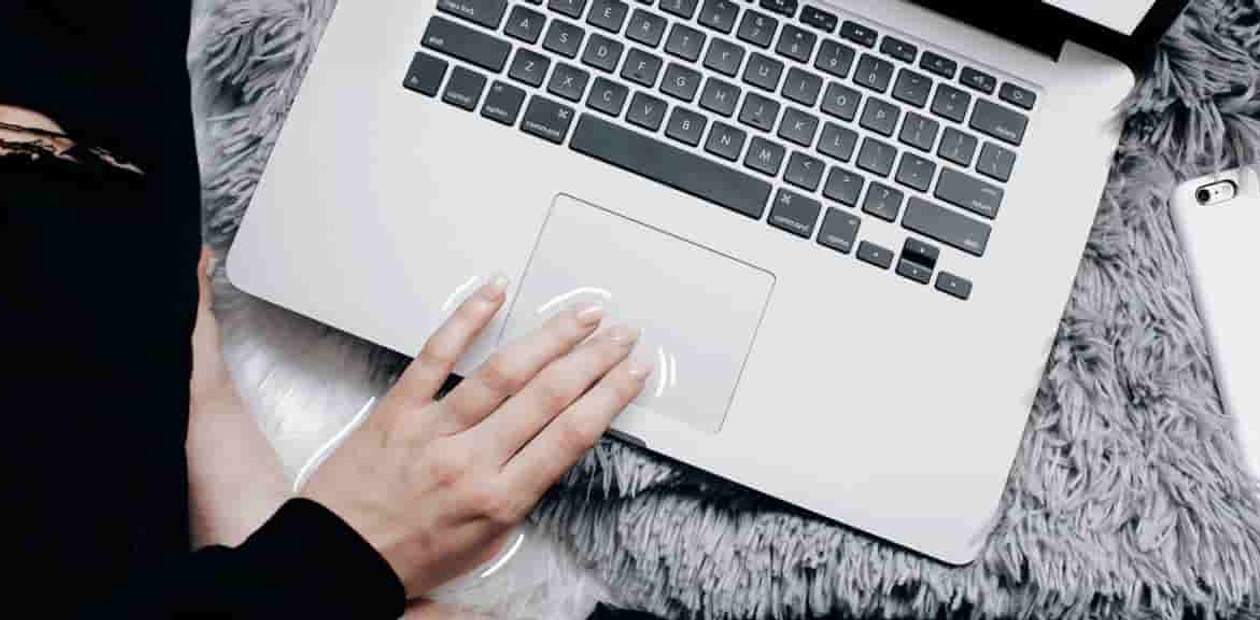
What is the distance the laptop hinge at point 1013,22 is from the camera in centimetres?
52

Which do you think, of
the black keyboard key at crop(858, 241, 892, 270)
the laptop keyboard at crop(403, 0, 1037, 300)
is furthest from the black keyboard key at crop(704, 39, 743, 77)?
the black keyboard key at crop(858, 241, 892, 270)

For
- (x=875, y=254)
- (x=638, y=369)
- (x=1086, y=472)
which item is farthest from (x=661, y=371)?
(x=1086, y=472)

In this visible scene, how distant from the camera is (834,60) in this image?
1.70 ft

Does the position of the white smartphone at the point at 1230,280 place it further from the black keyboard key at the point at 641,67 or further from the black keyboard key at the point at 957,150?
the black keyboard key at the point at 641,67


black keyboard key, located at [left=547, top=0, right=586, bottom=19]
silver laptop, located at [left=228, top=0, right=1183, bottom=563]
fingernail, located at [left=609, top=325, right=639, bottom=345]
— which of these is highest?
black keyboard key, located at [left=547, top=0, right=586, bottom=19]

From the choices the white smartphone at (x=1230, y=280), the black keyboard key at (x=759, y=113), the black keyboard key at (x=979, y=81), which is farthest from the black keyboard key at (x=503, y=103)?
the white smartphone at (x=1230, y=280)

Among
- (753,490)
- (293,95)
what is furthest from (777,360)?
(293,95)

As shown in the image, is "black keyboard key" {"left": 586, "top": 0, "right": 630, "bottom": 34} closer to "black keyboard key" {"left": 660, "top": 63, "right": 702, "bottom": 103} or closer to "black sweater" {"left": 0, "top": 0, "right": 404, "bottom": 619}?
"black keyboard key" {"left": 660, "top": 63, "right": 702, "bottom": 103}

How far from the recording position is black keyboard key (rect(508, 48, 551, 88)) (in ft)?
1.68

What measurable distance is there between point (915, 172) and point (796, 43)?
3.2 inches

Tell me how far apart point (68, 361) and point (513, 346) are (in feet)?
0.72

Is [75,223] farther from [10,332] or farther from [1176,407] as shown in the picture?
[1176,407]

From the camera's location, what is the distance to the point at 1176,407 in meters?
0.55

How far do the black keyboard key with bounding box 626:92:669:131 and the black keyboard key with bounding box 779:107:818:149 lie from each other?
6 cm
